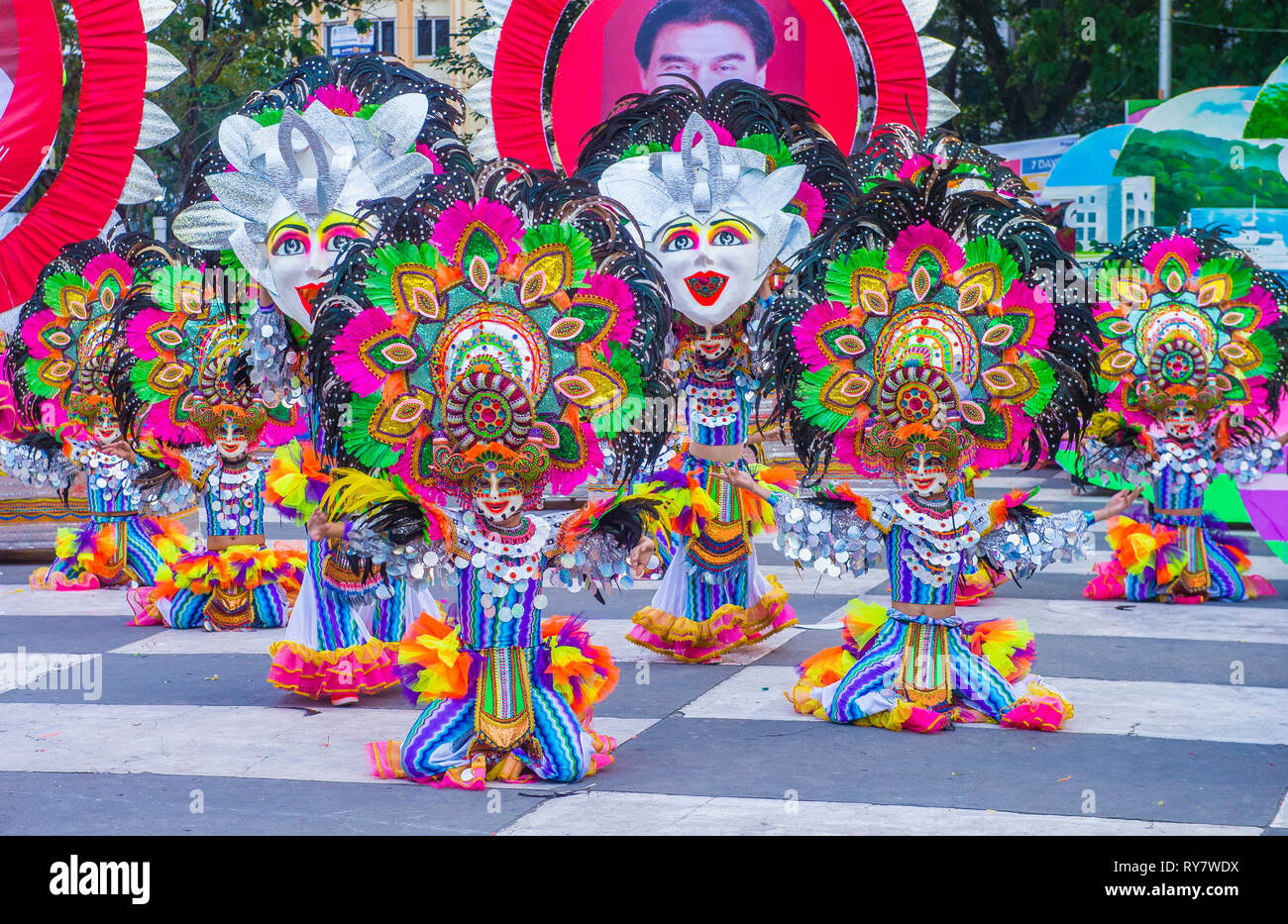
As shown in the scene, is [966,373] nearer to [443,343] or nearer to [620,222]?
[620,222]

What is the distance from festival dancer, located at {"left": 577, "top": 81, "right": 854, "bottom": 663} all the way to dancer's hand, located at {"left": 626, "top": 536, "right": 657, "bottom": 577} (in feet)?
4.27

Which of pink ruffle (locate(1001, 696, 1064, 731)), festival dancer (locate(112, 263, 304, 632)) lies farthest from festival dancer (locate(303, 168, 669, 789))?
festival dancer (locate(112, 263, 304, 632))

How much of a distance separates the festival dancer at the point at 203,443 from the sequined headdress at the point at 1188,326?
4319 mm

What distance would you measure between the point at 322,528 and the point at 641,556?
1072mm

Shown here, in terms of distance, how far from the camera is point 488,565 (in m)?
4.89

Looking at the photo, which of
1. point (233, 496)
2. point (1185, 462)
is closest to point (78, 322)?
point (233, 496)

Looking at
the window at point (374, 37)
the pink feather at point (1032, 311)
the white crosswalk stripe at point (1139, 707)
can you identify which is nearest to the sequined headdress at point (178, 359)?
the white crosswalk stripe at point (1139, 707)

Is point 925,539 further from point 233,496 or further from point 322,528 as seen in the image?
point 233,496

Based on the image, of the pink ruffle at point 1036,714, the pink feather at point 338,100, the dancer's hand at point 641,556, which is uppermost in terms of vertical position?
the pink feather at point 338,100

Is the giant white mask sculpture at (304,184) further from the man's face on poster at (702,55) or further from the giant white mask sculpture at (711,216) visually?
the man's face on poster at (702,55)

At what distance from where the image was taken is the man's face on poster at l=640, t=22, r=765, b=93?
7512mm

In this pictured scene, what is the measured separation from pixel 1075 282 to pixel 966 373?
0.79m

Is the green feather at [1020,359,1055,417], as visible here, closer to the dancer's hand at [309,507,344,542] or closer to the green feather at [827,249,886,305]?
the green feather at [827,249,886,305]

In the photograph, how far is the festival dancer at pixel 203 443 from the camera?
7516 millimetres
